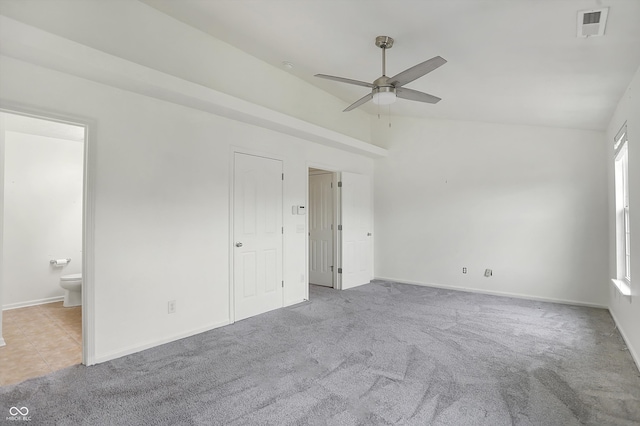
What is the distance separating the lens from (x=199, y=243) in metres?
3.58

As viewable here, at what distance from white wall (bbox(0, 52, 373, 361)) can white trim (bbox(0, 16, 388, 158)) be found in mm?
131

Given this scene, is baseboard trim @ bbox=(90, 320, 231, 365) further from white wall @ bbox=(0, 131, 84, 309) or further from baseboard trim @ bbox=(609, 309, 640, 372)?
baseboard trim @ bbox=(609, 309, 640, 372)

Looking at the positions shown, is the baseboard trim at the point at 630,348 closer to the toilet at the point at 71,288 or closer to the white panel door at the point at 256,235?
the white panel door at the point at 256,235

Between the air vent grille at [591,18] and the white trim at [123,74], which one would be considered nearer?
the air vent grille at [591,18]

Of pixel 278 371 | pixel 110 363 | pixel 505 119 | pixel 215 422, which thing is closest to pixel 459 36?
pixel 505 119

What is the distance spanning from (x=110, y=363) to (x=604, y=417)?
3.65 m

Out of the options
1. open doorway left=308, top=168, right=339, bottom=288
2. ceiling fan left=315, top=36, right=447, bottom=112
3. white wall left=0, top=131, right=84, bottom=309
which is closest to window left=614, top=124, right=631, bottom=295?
ceiling fan left=315, top=36, right=447, bottom=112

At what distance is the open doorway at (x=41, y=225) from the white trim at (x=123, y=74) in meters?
1.79

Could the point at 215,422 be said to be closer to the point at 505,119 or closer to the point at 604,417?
the point at 604,417

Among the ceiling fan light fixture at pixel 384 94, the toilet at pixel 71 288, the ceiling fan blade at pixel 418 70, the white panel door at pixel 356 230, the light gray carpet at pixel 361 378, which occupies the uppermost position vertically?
the ceiling fan blade at pixel 418 70

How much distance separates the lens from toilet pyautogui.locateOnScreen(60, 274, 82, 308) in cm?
445

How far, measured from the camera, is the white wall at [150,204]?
2812 mm

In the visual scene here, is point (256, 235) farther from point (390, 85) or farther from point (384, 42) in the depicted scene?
point (384, 42)

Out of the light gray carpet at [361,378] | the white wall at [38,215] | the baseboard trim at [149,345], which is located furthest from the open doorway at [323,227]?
the white wall at [38,215]
